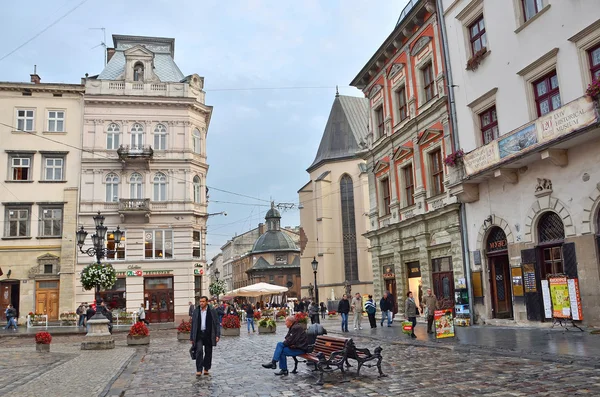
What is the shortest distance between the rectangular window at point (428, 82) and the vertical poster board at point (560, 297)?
35.9 feet

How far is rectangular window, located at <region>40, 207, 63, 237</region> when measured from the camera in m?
Answer: 39.0

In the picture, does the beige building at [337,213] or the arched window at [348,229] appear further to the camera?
the arched window at [348,229]

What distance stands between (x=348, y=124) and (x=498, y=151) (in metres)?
44.6

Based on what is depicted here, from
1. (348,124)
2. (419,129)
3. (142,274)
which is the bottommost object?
(142,274)

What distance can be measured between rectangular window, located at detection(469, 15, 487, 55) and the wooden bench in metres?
15.0

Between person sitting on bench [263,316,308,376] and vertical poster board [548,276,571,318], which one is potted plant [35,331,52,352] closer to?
person sitting on bench [263,316,308,376]

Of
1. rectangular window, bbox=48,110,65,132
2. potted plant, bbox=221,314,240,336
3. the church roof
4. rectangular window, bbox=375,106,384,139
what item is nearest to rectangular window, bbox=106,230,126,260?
rectangular window, bbox=48,110,65,132

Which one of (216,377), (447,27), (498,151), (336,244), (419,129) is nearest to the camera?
(216,377)

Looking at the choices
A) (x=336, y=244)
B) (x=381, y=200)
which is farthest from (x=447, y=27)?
(x=336, y=244)

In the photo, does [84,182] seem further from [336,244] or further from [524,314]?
[524,314]

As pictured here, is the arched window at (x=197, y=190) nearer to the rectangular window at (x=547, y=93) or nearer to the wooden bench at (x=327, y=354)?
the rectangular window at (x=547, y=93)

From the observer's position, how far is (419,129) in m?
25.9

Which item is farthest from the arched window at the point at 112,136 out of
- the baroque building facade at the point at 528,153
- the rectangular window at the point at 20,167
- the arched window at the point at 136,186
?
the baroque building facade at the point at 528,153

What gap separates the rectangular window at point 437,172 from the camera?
24672mm
